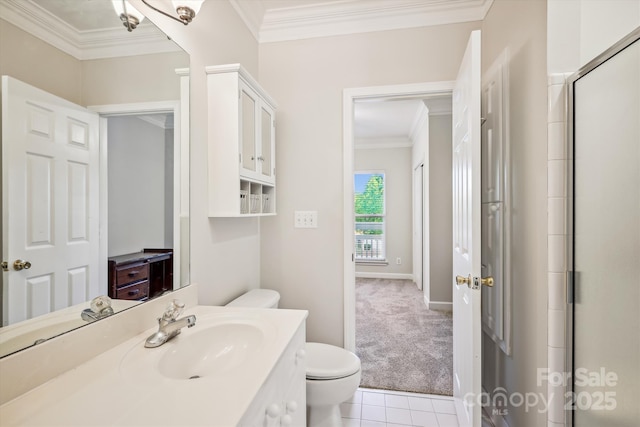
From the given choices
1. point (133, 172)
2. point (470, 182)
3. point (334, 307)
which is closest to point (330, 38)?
point (470, 182)

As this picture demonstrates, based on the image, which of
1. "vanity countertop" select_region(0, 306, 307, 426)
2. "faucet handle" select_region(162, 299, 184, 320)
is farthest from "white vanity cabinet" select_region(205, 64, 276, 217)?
"vanity countertop" select_region(0, 306, 307, 426)

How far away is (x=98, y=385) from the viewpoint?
72 centimetres

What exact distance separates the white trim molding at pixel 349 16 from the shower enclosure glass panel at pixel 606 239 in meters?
1.10

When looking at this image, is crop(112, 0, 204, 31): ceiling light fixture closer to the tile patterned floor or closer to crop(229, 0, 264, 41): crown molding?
crop(229, 0, 264, 41): crown molding

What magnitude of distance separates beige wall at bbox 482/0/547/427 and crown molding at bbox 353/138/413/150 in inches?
144

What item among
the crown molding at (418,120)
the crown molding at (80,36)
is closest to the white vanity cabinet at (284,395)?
the crown molding at (80,36)

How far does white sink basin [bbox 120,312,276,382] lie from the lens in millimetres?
852

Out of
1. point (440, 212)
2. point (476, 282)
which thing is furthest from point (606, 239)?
point (440, 212)

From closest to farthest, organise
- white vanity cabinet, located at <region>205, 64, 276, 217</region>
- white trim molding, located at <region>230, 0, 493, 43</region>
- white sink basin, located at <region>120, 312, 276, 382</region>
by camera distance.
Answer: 1. white sink basin, located at <region>120, 312, 276, 382</region>
2. white vanity cabinet, located at <region>205, 64, 276, 217</region>
3. white trim molding, located at <region>230, 0, 493, 43</region>

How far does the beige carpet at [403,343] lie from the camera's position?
84.3 inches

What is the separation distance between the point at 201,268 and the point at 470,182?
1.36 metres

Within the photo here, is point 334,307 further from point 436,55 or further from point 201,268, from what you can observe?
point 436,55

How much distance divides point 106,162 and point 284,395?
0.92 meters

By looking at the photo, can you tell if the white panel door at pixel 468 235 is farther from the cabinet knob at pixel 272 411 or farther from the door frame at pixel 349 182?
the cabinet knob at pixel 272 411
